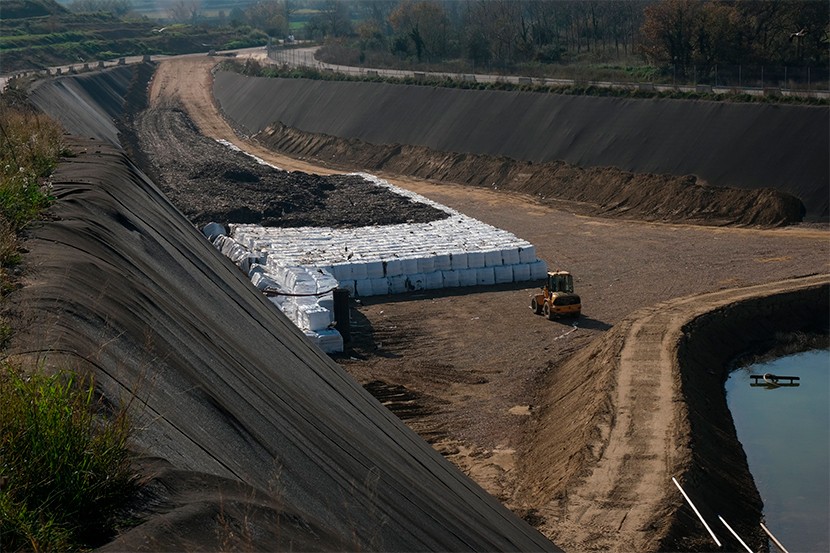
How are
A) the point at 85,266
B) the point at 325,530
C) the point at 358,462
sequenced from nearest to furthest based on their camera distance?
1. the point at 325,530
2. the point at 358,462
3. the point at 85,266

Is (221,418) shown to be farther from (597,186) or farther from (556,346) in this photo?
(597,186)

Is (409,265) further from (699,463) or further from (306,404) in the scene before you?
(306,404)

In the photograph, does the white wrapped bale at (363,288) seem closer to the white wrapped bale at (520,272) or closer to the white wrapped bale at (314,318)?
the white wrapped bale at (520,272)

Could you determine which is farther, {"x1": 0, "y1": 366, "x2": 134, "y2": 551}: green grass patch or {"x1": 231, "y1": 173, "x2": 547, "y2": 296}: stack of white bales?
{"x1": 231, "y1": 173, "x2": 547, "y2": 296}: stack of white bales

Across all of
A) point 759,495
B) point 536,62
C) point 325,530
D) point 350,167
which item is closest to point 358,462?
point 325,530

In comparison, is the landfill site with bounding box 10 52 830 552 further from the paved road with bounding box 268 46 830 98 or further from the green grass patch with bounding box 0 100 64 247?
the paved road with bounding box 268 46 830 98

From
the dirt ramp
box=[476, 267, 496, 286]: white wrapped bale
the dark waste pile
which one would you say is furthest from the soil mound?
the dirt ramp

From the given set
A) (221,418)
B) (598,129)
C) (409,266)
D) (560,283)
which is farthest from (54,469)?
(598,129)

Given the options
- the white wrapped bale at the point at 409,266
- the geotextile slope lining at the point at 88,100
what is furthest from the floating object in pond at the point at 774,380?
the geotextile slope lining at the point at 88,100
